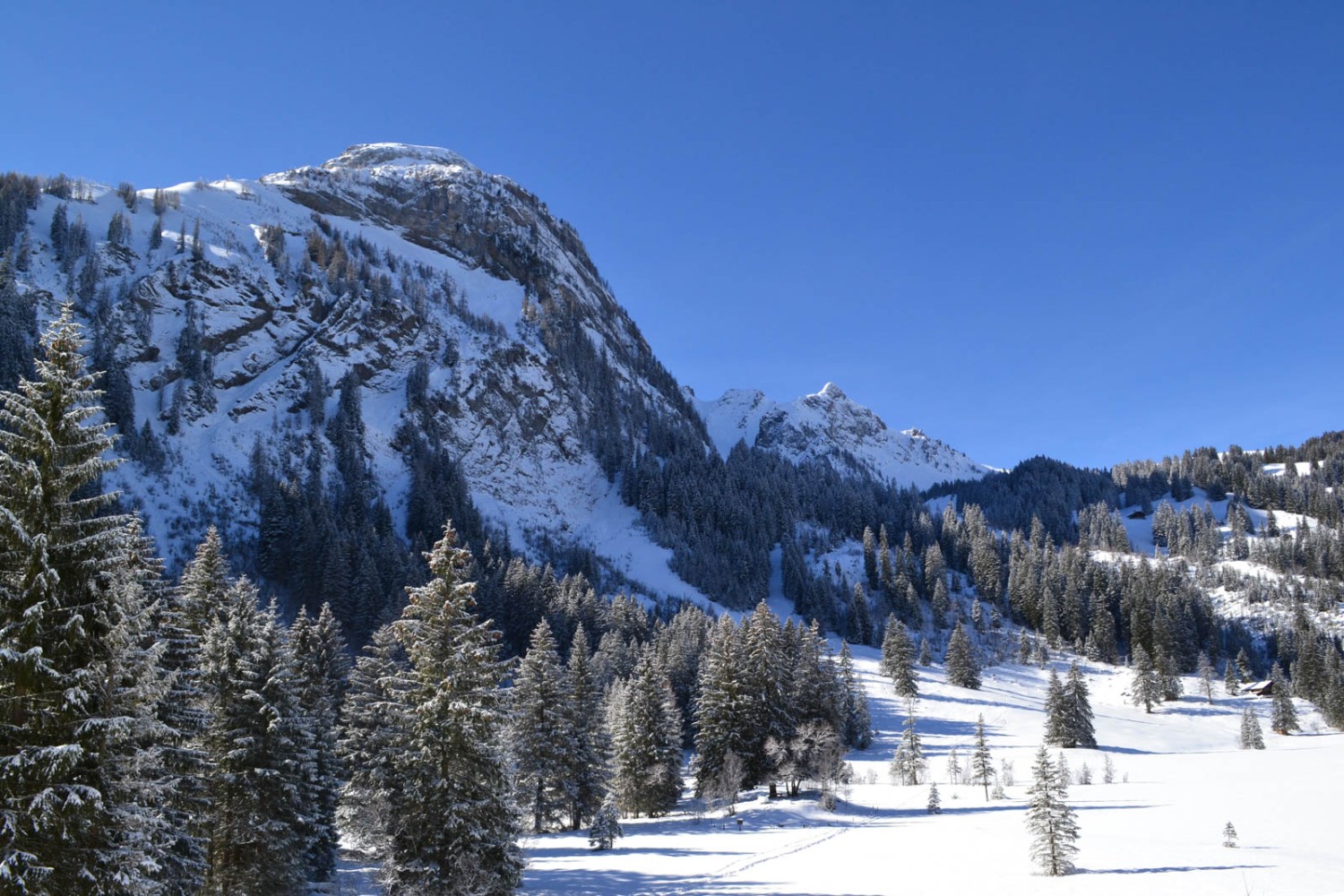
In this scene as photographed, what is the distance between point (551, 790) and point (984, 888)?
85.8 feet

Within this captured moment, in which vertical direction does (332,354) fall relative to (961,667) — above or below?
above

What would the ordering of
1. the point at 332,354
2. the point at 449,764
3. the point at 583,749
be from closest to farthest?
the point at 449,764
the point at 583,749
the point at 332,354

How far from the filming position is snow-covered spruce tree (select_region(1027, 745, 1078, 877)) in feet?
93.4

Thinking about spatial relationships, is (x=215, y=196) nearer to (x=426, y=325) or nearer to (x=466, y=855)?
(x=426, y=325)

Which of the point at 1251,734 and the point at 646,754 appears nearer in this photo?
the point at 646,754

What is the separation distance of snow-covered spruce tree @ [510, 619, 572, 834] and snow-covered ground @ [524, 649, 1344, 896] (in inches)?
87.3

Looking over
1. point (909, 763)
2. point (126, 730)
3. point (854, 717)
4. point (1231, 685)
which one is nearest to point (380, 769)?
point (126, 730)

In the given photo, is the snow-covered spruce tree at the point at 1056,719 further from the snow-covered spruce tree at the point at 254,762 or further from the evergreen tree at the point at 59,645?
the evergreen tree at the point at 59,645

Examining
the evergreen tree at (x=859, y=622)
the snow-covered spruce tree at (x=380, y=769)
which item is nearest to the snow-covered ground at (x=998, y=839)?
the snow-covered spruce tree at (x=380, y=769)

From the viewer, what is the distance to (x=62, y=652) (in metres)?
12.5

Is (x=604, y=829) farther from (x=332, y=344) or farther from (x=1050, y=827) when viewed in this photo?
(x=332, y=344)

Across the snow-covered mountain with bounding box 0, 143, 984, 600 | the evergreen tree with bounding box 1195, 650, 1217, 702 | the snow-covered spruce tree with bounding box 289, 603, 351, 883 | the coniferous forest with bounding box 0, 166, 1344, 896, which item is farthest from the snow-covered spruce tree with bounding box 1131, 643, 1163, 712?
the snow-covered spruce tree with bounding box 289, 603, 351, 883

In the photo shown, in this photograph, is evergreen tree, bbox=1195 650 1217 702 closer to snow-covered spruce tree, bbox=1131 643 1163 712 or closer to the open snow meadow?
snow-covered spruce tree, bbox=1131 643 1163 712

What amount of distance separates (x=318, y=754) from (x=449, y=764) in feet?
40.1
